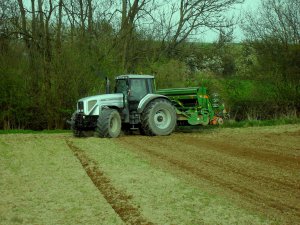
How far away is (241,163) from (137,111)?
19.3 feet

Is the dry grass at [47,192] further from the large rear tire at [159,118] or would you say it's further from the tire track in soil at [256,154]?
the large rear tire at [159,118]

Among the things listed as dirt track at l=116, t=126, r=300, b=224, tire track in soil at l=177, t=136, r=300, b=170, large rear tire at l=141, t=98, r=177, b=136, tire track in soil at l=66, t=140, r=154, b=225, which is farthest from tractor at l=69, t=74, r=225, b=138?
tire track in soil at l=66, t=140, r=154, b=225

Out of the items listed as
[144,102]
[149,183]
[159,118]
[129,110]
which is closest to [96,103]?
[129,110]

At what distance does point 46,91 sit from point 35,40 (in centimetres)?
269

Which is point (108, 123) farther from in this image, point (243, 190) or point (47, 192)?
point (243, 190)

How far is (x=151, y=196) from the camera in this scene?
6816 millimetres

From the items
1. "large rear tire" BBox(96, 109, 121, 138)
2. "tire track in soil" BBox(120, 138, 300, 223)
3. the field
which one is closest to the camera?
the field

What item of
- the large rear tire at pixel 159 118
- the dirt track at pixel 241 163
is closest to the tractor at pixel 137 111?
the large rear tire at pixel 159 118

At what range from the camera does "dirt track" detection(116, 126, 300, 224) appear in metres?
6.68

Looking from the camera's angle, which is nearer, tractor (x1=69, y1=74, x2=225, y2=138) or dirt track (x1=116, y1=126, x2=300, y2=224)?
dirt track (x1=116, y1=126, x2=300, y2=224)

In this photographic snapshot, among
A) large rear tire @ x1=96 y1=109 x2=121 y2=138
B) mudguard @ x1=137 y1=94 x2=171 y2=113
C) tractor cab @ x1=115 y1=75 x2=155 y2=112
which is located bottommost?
large rear tire @ x1=96 y1=109 x2=121 y2=138

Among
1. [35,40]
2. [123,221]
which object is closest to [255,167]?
[123,221]

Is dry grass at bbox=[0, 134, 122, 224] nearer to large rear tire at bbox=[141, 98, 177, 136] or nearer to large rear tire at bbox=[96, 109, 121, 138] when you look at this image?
large rear tire at bbox=[96, 109, 121, 138]

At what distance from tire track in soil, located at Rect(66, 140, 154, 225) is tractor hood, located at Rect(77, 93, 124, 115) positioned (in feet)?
13.9
